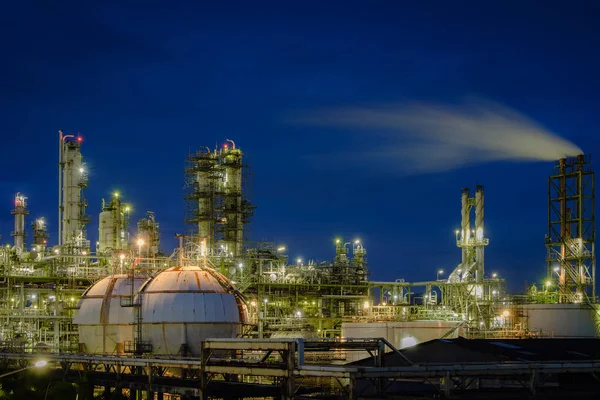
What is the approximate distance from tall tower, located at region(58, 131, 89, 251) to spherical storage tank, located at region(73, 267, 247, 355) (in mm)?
22830

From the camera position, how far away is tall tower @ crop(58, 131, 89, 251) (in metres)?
65.6

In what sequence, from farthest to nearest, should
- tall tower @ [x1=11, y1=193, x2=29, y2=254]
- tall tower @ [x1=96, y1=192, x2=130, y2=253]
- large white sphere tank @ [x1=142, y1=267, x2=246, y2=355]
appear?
1. tall tower @ [x1=11, y1=193, x2=29, y2=254]
2. tall tower @ [x1=96, y1=192, x2=130, y2=253]
3. large white sphere tank @ [x1=142, y1=267, x2=246, y2=355]

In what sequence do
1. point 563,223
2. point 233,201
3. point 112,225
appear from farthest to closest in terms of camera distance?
point 233,201 → point 112,225 → point 563,223

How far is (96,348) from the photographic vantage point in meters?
43.1

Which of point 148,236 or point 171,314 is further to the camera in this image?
point 148,236

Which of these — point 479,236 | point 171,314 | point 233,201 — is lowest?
point 171,314

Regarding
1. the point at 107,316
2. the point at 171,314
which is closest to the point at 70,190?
the point at 107,316

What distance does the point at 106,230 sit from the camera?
68688mm

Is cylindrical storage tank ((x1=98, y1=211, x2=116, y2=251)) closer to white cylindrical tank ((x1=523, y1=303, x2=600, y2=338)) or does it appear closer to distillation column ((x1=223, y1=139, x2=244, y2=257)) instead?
distillation column ((x1=223, y1=139, x2=244, y2=257))

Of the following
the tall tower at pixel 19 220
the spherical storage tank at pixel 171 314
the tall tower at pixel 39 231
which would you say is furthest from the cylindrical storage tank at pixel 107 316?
the tall tower at pixel 39 231

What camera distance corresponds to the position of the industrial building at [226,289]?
40.2 meters

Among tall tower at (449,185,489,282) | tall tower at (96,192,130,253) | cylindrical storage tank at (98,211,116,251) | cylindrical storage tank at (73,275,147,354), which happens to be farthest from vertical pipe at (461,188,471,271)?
cylindrical storage tank at (98,211,116,251)

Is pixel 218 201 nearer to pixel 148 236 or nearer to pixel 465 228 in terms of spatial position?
pixel 148 236

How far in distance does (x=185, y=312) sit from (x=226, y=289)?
3.14 meters
